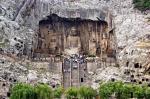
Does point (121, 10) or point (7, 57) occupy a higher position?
point (121, 10)

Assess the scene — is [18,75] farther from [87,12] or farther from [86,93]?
[87,12]

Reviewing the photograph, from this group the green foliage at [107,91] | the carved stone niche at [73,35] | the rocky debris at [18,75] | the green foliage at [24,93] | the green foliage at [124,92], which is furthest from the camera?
the carved stone niche at [73,35]

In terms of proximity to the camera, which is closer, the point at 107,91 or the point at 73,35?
the point at 107,91

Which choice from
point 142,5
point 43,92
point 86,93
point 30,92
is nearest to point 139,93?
point 86,93

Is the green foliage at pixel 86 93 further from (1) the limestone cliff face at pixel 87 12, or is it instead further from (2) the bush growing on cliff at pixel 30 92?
(1) the limestone cliff face at pixel 87 12

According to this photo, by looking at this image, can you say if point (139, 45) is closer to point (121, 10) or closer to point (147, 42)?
point (147, 42)

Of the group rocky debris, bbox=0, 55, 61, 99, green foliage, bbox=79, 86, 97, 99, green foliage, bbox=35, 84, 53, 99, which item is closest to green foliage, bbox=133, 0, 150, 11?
rocky debris, bbox=0, 55, 61, 99

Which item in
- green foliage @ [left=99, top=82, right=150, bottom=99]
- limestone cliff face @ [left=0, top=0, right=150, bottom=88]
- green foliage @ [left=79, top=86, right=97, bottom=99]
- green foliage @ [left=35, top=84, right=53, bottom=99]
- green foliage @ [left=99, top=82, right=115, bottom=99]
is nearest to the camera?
green foliage @ [left=35, top=84, right=53, bottom=99]

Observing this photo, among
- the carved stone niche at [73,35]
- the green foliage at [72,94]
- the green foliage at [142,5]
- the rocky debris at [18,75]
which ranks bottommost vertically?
the green foliage at [72,94]

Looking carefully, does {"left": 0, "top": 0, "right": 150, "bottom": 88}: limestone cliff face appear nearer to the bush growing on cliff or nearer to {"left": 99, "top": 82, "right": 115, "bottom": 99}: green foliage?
{"left": 99, "top": 82, "right": 115, "bottom": 99}: green foliage

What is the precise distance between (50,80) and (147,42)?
58.7 ft

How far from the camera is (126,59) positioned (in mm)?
82938

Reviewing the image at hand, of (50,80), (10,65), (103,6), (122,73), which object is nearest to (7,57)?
(10,65)

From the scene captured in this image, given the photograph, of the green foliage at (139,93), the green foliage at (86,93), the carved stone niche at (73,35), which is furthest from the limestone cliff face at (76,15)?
the green foliage at (86,93)
